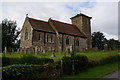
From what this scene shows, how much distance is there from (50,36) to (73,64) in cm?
2426

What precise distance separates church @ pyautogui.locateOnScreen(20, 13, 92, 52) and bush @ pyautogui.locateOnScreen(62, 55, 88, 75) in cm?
1520

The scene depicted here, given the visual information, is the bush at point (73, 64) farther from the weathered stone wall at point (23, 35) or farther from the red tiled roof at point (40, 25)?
the red tiled roof at point (40, 25)

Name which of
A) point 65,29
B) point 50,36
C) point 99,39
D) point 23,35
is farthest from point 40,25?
point 99,39

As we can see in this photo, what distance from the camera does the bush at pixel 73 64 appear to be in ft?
54.2

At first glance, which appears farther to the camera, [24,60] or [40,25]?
[40,25]

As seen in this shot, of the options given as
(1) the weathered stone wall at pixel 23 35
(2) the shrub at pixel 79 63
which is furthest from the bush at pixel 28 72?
(1) the weathered stone wall at pixel 23 35

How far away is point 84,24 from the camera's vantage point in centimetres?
5159

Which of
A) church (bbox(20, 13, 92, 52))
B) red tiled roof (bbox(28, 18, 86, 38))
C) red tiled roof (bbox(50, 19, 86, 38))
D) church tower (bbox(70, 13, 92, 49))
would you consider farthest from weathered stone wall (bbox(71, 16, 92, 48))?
red tiled roof (bbox(50, 19, 86, 38))

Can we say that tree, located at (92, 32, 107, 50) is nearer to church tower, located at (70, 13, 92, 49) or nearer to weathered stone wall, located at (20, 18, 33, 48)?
church tower, located at (70, 13, 92, 49)

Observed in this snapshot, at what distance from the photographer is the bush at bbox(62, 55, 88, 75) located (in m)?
16.5

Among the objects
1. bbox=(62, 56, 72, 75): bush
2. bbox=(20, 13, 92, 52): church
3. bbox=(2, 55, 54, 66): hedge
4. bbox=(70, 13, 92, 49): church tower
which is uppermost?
bbox=(70, 13, 92, 49): church tower

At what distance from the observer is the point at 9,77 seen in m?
9.99

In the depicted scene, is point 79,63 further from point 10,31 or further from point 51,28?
point 10,31

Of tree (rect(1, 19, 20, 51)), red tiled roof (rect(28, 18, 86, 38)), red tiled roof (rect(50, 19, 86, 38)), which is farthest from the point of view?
tree (rect(1, 19, 20, 51))
